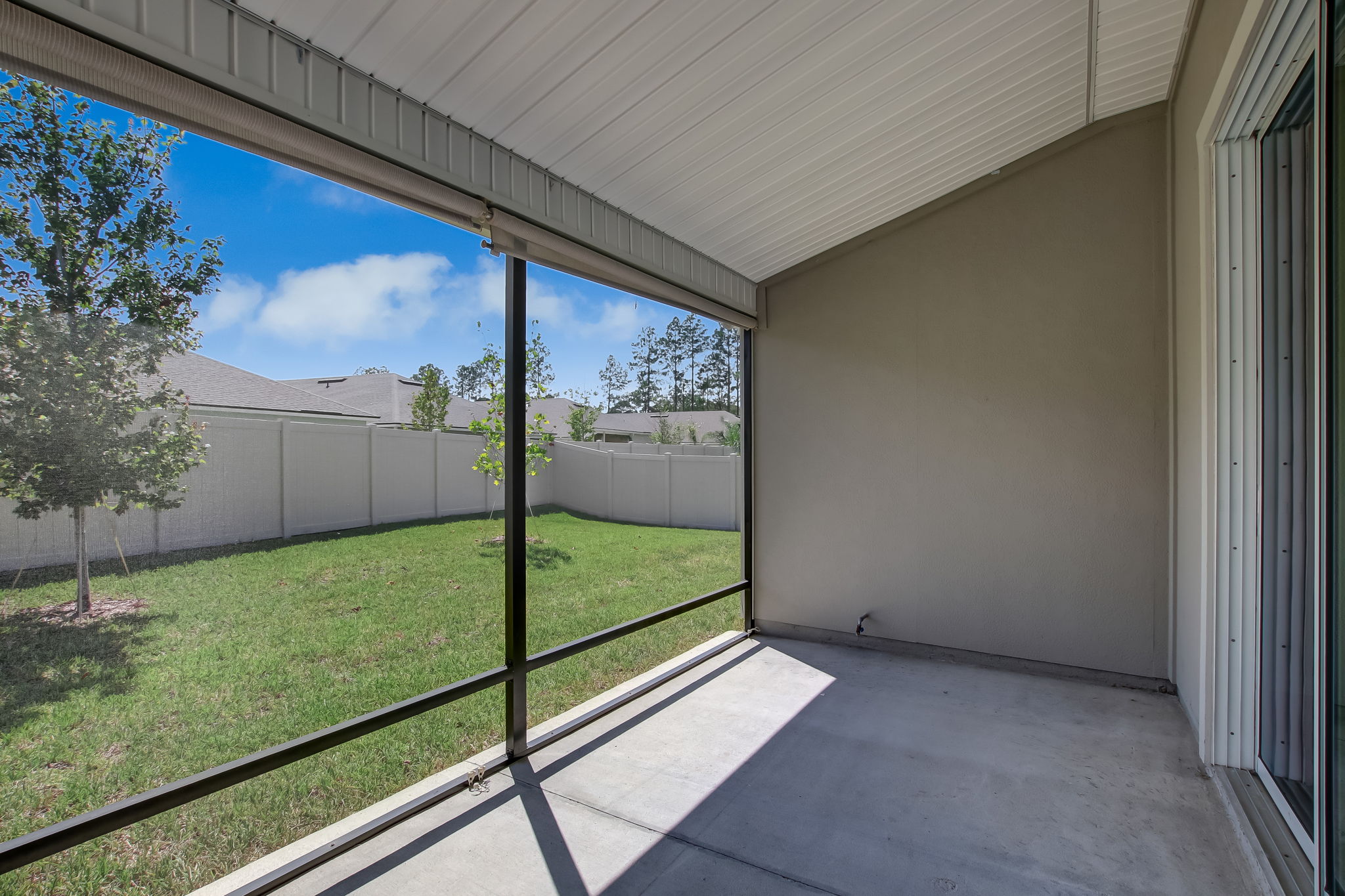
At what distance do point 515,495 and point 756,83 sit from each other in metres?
1.83

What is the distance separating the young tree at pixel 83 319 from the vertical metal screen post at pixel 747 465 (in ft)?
10.6

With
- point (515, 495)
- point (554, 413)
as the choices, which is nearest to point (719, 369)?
point (554, 413)

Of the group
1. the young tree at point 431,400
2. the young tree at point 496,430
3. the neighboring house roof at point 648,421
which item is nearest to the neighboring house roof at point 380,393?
the young tree at point 431,400

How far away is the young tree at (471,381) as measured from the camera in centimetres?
442

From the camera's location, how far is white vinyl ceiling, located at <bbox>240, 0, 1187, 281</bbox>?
1.96 metres

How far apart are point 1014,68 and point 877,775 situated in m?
2.97

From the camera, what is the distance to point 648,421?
5504mm

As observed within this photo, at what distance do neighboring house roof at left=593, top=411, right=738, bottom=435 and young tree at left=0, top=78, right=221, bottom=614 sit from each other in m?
3.56

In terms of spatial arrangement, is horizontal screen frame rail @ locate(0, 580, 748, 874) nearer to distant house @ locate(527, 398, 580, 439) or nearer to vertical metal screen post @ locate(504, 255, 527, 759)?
vertical metal screen post @ locate(504, 255, 527, 759)

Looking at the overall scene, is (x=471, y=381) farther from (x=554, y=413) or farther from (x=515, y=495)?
(x=515, y=495)

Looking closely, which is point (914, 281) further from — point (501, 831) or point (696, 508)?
point (501, 831)

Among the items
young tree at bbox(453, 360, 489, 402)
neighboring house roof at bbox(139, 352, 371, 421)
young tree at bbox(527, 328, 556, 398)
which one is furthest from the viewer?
young tree at bbox(527, 328, 556, 398)

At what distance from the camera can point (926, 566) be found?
3.98 metres

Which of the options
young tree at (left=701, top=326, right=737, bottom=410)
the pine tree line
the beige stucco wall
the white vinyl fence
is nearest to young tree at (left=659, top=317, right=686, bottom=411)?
the pine tree line
